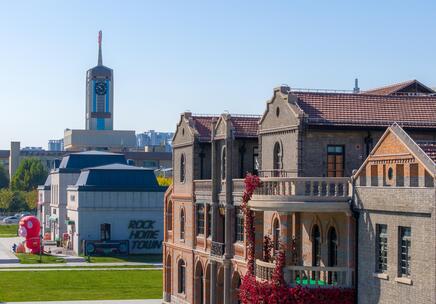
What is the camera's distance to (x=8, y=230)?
5103 inches

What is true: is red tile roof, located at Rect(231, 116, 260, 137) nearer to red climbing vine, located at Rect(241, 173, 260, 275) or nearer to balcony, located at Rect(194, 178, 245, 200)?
balcony, located at Rect(194, 178, 245, 200)

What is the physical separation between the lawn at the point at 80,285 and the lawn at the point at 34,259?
9.33 meters

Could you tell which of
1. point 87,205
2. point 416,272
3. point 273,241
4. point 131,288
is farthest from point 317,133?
point 87,205

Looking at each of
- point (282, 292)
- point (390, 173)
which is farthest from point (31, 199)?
point (390, 173)

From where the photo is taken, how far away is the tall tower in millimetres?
182125

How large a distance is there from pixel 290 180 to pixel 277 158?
561 cm

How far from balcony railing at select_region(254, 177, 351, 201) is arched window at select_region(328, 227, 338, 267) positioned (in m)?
1.84

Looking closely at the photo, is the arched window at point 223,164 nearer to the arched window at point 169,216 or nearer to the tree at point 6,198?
the arched window at point 169,216

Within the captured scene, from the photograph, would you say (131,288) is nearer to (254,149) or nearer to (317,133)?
(254,149)

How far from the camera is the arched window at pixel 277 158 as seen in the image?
40031mm

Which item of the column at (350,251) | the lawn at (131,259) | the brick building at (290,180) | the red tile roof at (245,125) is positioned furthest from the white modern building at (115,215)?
the column at (350,251)

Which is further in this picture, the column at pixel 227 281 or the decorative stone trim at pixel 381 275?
the column at pixel 227 281

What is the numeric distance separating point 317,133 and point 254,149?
9.88m

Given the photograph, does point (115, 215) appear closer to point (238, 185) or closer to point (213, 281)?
point (213, 281)
